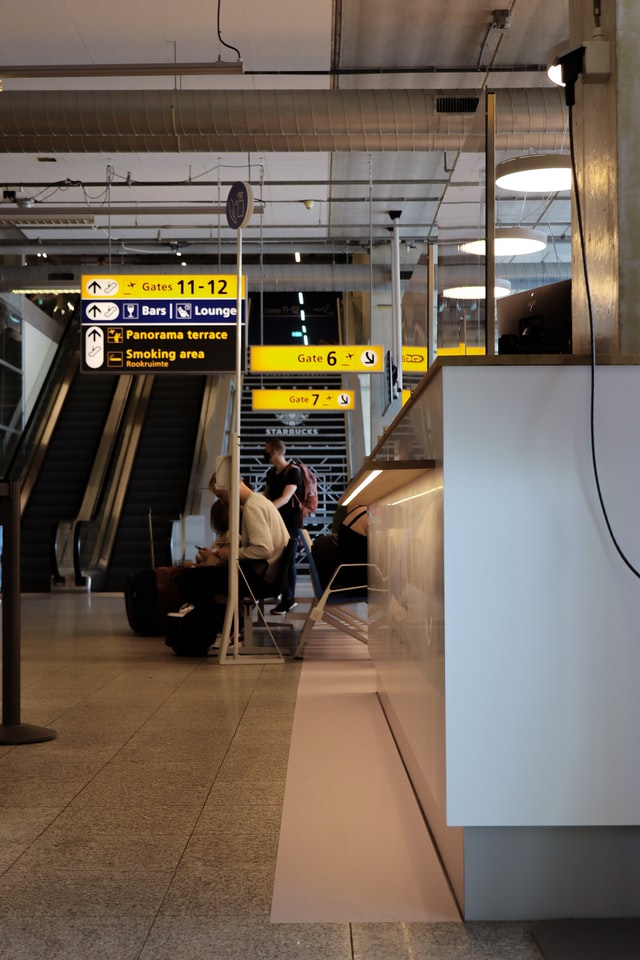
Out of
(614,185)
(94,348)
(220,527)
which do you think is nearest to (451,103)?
(94,348)

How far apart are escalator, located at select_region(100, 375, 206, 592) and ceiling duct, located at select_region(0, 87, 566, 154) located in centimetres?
468

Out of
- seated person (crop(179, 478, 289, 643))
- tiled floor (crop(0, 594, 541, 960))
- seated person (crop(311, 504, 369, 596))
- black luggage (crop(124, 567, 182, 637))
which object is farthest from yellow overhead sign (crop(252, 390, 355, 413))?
tiled floor (crop(0, 594, 541, 960))

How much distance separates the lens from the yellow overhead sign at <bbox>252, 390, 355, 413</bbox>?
1499cm

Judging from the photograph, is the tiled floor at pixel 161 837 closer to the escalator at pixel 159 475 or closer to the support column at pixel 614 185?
the support column at pixel 614 185

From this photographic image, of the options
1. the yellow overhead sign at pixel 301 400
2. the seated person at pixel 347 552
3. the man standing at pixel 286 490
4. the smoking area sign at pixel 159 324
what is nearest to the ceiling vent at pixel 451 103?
the smoking area sign at pixel 159 324

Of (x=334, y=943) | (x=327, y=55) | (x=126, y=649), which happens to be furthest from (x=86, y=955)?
(x=327, y=55)

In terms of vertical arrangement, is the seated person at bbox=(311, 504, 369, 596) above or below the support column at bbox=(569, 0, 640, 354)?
below

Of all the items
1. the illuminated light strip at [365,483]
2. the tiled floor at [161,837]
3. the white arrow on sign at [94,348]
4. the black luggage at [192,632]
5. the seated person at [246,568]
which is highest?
the white arrow on sign at [94,348]

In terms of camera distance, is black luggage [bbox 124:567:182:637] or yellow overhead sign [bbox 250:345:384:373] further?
yellow overhead sign [bbox 250:345:384:373]

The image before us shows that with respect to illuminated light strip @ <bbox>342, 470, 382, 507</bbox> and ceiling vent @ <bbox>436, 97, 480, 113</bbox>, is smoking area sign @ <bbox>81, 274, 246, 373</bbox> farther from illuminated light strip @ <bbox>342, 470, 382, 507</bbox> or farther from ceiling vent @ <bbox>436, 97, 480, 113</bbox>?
illuminated light strip @ <bbox>342, 470, 382, 507</bbox>

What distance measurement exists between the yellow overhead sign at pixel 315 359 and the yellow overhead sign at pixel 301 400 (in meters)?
1.19

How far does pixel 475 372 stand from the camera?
7.32 ft

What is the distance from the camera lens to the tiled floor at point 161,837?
2.02m

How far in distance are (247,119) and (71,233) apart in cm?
751
